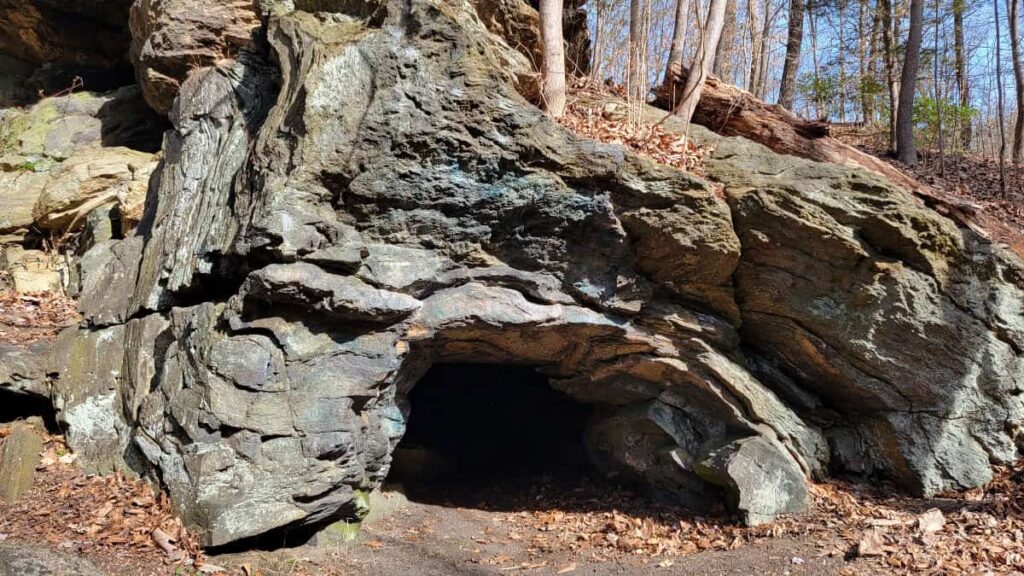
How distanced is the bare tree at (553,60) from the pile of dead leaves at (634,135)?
0.21 meters

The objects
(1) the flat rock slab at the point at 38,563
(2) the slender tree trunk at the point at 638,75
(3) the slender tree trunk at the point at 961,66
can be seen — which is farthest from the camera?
(3) the slender tree trunk at the point at 961,66

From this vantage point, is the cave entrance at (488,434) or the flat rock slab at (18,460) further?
the cave entrance at (488,434)

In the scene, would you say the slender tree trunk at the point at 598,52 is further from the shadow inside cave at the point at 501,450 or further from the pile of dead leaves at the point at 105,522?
the pile of dead leaves at the point at 105,522

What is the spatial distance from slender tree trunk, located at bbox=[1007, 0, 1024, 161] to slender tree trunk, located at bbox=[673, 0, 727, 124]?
859 centimetres

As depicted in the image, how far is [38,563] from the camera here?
4148mm

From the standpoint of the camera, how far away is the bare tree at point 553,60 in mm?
8016

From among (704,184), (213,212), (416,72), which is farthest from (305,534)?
(704,184)

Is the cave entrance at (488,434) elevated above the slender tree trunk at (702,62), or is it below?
below

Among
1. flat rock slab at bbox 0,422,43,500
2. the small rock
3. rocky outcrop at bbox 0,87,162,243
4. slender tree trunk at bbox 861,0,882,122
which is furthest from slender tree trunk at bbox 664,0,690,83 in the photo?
flat rock slab at bbox 0,422,43,500

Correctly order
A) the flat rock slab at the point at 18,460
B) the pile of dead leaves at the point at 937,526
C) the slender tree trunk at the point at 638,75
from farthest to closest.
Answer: the slender tree trunk at the point at 638,75
the flat rock slab at the point at 18,460
the pile of dead leaves at the point at 937,526

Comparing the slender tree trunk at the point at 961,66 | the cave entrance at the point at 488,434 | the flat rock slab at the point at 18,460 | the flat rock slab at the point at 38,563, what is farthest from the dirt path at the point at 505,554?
the slender tree trunk at the point at 961,66

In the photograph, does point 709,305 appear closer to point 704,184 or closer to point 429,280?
point 704,184

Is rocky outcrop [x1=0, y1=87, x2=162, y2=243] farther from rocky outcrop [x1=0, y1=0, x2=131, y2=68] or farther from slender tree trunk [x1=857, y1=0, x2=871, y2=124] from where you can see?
slender tree trunk [x1=857, y1=0, x2=871, y2=124]

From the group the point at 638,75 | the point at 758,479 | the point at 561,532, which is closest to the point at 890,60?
the point at 638,75
